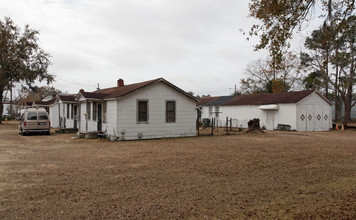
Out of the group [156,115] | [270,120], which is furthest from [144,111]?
[270,120]

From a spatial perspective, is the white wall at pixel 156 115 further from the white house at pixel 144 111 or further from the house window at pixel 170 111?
the house window at pixel 170 111

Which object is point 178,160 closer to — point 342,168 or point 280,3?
point 342,168

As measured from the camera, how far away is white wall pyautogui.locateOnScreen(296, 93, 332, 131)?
87.0ft

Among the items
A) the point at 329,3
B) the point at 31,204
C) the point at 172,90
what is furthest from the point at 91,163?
the point at 172,90

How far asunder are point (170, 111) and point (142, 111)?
6.94 ft

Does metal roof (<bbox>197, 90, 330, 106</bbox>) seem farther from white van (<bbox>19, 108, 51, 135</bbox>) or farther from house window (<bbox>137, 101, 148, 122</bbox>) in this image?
white van (<bbox>19, 108, 51, 135</bbox>)

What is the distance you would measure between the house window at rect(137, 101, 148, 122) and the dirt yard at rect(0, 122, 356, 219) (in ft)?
23.4

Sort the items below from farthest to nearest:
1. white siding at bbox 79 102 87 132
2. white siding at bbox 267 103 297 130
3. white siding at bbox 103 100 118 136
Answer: white siding at bbox 267 103 297 130 < white siding at bbox 79 102 87 132 < white siding at bbox 103 100 118 136

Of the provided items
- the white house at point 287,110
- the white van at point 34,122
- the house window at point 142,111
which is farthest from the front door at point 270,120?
the white van at point 34,122

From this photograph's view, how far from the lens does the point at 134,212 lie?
197 inches

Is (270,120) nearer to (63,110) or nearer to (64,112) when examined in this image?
(64,112)

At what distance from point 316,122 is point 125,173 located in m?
24.8

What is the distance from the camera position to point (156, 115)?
61.0 feet

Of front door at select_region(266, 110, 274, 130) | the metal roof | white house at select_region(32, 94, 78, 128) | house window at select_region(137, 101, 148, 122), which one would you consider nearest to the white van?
white house at select_region(32, 94, 78, 128)
